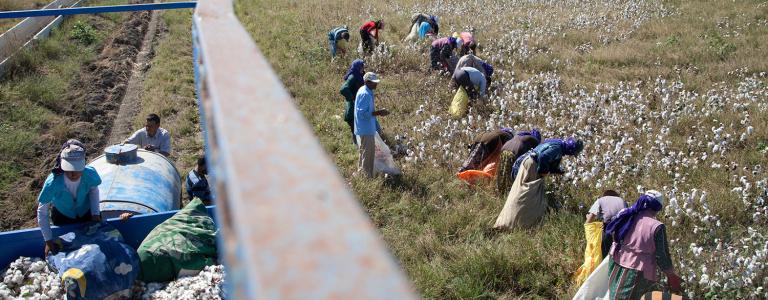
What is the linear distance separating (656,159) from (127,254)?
622cm

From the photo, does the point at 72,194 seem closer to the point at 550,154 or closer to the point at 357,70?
the point at 357,70

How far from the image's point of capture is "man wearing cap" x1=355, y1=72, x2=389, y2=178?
24.0ft

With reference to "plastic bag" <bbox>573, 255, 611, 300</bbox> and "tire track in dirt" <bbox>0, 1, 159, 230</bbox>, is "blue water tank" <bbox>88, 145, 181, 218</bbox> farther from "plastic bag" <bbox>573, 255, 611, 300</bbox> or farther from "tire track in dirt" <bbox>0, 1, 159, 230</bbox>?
"plastic bag" <bbox>573, 255, 611, 300</bbox>

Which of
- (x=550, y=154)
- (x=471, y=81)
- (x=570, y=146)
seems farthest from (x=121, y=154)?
(x=471, y=81)

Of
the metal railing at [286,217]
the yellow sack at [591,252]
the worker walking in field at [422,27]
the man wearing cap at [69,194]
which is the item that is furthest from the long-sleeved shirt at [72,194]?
the worker walking in field at [422,27]

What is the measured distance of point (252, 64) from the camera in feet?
4.19

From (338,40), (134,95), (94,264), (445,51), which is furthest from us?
(338,40)

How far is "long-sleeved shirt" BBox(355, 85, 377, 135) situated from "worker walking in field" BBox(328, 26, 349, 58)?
5510 mm

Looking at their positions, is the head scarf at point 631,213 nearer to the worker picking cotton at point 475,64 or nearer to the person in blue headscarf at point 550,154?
the person in blue headscarf at point 550,154

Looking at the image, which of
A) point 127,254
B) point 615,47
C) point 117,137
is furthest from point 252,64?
point 615,47

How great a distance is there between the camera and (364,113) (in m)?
7.32

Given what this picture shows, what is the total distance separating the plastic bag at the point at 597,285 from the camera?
Answer: 16.5 ft

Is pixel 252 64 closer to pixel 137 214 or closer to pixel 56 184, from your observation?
pixel 56 184

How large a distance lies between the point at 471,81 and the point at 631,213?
215 inches
